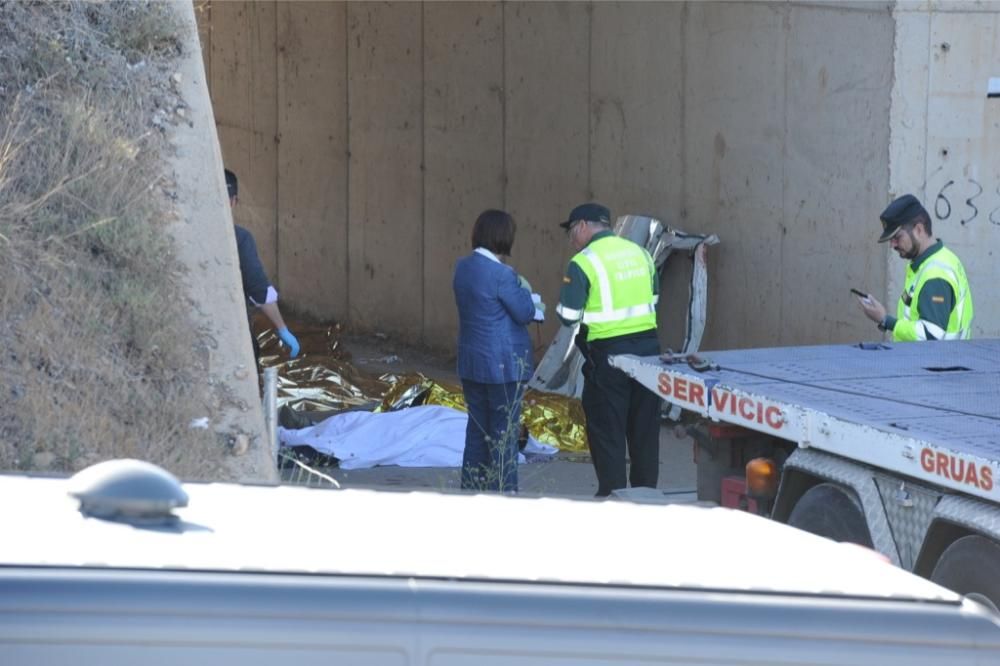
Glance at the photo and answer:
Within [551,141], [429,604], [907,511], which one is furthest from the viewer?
[551,141]

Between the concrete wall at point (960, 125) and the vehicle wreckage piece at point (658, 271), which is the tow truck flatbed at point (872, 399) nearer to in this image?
the concrete wall at point (960, 125)

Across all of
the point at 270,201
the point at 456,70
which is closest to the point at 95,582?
the point at 456,70

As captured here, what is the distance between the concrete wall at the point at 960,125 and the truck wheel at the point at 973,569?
581 cm

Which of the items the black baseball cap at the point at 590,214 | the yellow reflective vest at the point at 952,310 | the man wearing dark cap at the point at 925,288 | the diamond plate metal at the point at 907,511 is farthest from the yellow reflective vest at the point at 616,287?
the diamond plate metal at the point at 907,511

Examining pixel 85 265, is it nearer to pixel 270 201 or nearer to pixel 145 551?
pixel 145 551

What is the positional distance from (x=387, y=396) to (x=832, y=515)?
6.45 meters

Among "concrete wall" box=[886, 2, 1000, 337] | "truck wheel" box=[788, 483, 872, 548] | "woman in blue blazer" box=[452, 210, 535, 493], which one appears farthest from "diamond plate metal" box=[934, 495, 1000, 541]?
"concrete wall" box=[886, 2, 1000, 337]

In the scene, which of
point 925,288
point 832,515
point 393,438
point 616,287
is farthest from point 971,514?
point 393,438

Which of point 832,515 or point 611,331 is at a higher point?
point 611,331

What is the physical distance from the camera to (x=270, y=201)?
18094 millimetres

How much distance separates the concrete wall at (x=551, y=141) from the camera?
34.5ft

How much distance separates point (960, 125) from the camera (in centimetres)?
989

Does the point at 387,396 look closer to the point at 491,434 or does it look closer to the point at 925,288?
the point at 491,434

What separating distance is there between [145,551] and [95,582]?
13 cm
